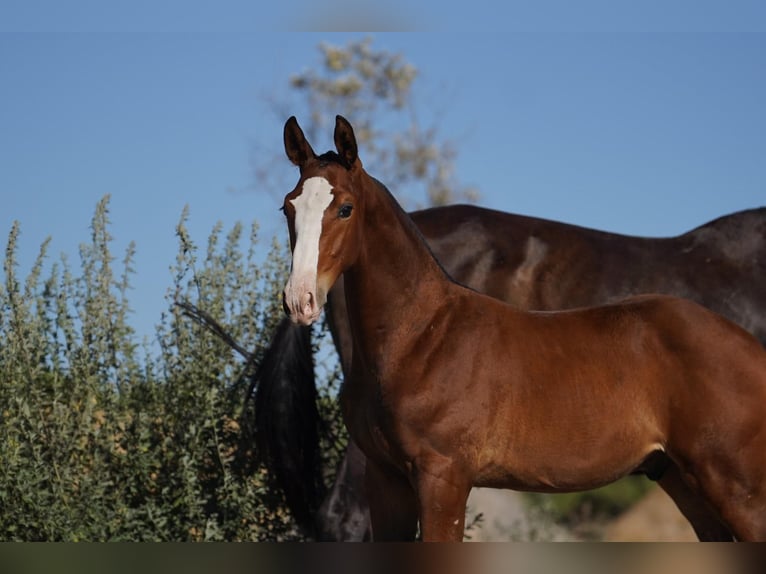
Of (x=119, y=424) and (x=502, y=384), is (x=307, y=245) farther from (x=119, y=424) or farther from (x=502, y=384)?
(x=119, y=424)

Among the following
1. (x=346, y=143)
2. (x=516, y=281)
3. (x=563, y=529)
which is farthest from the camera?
(x=563, y=529)

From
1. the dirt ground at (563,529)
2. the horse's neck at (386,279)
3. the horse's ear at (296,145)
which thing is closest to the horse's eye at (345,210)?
the horse's neck at (386,279)

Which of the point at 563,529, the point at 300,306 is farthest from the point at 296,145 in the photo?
the point at 563,529

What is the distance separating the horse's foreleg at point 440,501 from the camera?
3.69m

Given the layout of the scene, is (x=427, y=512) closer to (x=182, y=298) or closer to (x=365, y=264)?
(x=365, y=264)

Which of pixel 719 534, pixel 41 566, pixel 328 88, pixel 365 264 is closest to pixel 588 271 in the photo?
pixel 719 534

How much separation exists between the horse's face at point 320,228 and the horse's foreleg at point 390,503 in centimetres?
78

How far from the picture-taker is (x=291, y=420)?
6.18m

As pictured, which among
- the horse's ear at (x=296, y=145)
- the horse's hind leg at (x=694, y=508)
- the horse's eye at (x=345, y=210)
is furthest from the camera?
the horse's hind leg at (x=694, y=508)

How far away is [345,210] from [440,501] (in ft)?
3.56

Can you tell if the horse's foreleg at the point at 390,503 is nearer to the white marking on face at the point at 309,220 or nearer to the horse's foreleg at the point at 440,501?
the horse's foreleg at the point at 440,501

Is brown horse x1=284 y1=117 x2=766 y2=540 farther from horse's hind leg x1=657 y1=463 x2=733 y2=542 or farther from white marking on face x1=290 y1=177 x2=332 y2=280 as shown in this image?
horse's hind leg x1=657 y1=463 x2=733 y2=542

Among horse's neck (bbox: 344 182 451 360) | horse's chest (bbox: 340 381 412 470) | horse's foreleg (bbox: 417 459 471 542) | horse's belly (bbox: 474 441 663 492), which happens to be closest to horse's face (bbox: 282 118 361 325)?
horse's neck (bbox: 344 182 451 360)

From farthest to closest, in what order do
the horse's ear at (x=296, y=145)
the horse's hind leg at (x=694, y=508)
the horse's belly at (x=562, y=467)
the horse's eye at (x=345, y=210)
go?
the horse's hind leg at (x=694, y=508) → the horse's ear at (x=296, y=145) → the horse's belly at (x=562, y=467) → the horse's eye at (x=345, y=210)
